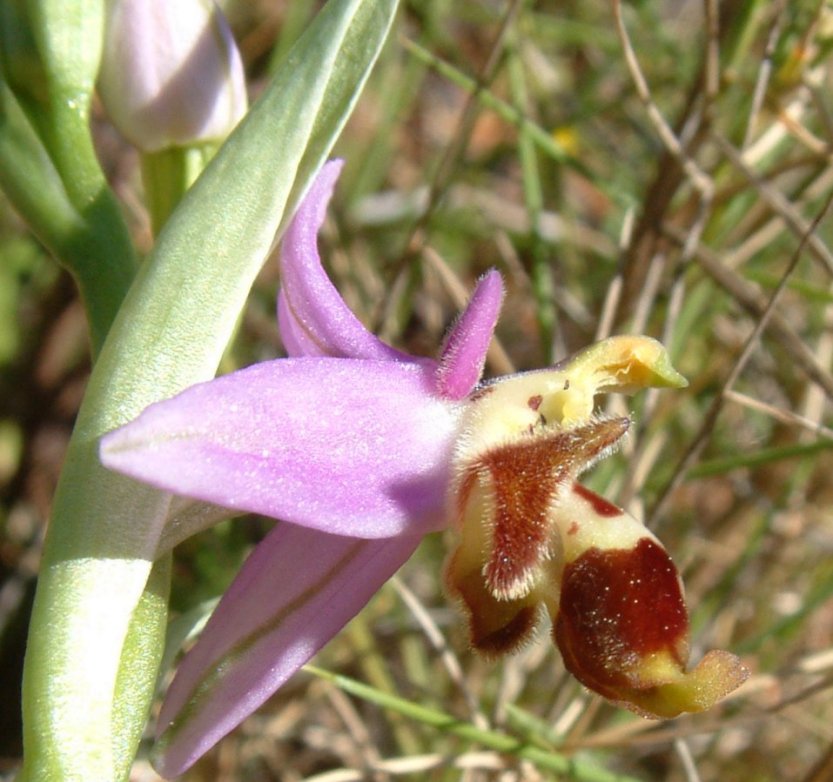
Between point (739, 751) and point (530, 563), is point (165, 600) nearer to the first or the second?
point (530, 563)

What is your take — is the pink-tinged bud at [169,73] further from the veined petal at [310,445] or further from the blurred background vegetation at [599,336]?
the blurred background vegetation at [599,336]

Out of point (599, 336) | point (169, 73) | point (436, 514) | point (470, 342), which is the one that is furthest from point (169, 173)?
point (599, 336)

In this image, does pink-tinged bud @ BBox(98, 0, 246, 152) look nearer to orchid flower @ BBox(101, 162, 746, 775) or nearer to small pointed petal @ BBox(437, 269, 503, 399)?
orchid flower @ BBox(101, 162, 746, 775)

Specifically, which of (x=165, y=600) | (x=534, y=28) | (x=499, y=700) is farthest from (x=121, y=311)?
(x=534, y=28)

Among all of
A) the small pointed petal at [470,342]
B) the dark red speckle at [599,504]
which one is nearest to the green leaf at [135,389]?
the small pointed petal at [470,342]

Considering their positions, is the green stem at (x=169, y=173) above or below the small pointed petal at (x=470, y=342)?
above

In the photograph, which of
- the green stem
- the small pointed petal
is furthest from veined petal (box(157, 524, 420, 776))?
the green stem
